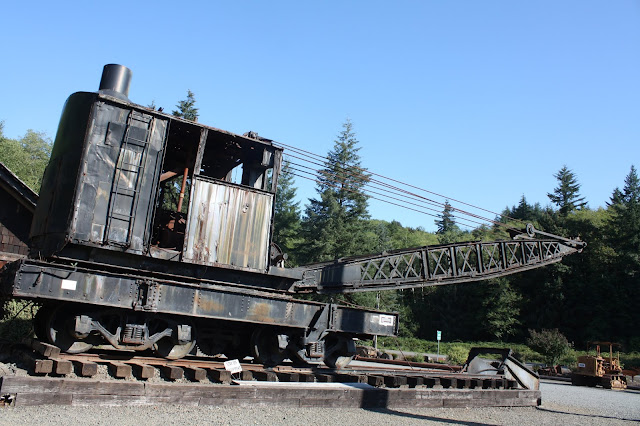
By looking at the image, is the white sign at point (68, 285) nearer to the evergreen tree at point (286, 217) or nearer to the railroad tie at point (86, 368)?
the railroad tie at point (86, 368)

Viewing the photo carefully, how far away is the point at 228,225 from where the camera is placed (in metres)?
8.55

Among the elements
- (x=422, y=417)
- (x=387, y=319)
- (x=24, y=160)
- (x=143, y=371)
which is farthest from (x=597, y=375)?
→ (x=24, y=160)

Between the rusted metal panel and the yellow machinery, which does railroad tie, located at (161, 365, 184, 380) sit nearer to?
the rusted metal panel

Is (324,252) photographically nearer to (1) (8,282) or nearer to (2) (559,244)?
(2) (559,244)

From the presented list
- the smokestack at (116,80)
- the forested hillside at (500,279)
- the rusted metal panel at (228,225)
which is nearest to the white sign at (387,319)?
the rusted metal panel at (228,225)

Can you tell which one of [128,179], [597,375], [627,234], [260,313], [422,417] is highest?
[627,234]

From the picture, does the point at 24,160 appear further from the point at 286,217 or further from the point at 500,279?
the point at 500,279

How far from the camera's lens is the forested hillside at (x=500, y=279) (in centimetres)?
4359

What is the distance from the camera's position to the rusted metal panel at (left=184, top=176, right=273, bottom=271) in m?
8.20

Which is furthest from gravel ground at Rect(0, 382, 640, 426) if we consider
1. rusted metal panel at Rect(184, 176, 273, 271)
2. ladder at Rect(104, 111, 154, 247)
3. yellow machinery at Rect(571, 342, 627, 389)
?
yellow machinery at Rect(571, 342, 627, 389)

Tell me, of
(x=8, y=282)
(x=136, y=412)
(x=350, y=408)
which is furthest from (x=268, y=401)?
(x=8, y=282)

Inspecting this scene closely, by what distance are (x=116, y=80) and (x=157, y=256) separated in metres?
3.38

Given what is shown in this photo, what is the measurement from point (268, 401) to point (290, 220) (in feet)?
141

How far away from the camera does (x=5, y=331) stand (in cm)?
1050
